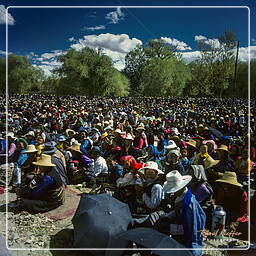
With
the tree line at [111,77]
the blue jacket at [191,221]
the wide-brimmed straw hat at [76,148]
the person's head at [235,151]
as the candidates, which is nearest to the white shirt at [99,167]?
the wide-brimmed straw hat at [76,148]

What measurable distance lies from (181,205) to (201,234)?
347mm

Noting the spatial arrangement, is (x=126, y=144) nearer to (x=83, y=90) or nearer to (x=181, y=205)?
(x=181, y=205)

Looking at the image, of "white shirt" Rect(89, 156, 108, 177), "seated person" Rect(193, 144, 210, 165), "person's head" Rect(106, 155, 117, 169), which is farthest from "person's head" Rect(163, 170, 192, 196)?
"white shirt" Rect(89, 156, 108, 177)

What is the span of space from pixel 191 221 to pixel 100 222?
39.2 inches

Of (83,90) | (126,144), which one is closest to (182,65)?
(83,90)

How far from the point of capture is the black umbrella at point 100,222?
8.90 ft

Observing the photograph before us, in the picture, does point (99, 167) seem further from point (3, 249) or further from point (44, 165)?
point (3, 249)

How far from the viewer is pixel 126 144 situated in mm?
5625

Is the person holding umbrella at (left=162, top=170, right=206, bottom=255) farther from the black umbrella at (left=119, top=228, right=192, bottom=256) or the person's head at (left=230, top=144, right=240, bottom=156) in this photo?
the person's head at (left=230, top=144, right=240, bottom=156)

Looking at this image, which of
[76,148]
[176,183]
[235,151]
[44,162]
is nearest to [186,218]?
[176,183]

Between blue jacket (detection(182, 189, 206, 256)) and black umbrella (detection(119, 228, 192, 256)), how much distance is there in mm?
304

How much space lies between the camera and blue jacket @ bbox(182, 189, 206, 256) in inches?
99.3

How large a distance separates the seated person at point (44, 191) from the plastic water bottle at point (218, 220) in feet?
7.71

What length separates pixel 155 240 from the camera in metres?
2.32
